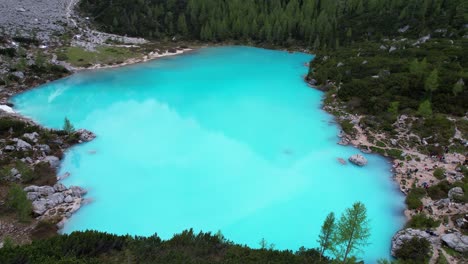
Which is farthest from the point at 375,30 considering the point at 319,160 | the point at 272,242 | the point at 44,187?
the point at 44,187

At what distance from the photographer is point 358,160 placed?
50.8 meters

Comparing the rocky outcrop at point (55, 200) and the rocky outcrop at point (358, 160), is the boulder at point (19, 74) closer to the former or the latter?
the rocky outcrop at point (55, 200)

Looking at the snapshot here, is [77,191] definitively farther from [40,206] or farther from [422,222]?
[422,222]

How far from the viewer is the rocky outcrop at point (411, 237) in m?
34.8

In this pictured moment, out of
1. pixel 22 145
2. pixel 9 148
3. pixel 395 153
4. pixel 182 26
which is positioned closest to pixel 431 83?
pixel 395 153

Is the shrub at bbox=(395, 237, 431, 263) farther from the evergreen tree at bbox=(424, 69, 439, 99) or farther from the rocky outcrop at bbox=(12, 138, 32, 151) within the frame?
the rocky outcrop at bbox=(12, 138, 32, 151)

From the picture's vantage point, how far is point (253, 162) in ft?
168

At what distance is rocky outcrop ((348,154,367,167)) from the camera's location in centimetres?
5078

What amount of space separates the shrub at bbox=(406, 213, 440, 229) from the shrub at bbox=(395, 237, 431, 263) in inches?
155

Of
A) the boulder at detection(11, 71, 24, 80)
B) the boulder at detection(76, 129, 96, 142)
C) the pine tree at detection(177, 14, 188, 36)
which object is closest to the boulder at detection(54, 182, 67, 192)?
the boulder at detection(76, 129, 96, 142)

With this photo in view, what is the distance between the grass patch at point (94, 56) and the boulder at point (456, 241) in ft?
284

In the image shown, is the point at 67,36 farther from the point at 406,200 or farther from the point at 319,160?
the point at 406,200

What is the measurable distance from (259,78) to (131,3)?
73.2 m

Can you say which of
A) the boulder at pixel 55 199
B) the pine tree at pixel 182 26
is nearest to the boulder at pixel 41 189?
the boulder at pixel 55 199
